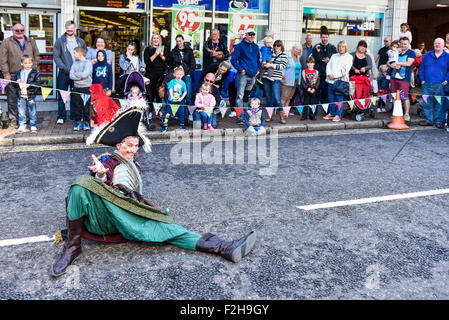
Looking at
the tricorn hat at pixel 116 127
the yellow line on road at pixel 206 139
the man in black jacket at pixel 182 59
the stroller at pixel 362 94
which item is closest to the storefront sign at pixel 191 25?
the man in black jacket at pixel 182 59

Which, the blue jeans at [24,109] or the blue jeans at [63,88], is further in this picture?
the blue jeans at [63,88]

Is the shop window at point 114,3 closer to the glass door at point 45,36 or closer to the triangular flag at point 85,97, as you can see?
the glass door at point 45,36

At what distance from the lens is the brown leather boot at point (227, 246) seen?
420 cm

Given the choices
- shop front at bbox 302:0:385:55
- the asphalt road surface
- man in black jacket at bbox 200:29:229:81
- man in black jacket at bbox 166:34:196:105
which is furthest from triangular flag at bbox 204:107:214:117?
shop front at bbox 302:0:385:55

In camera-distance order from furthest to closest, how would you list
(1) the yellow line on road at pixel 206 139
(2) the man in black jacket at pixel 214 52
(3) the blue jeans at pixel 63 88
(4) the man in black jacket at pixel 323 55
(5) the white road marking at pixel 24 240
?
1. (4) the man in black jacket at pixel 323 55
2. (2) the man in black jacket at pixel 214 52
3. (3) the blue jeans at pixel 63 88
4. (1) the yellow line on road at pixel 206 139
5. (5) the white road marking at pixel 24 240

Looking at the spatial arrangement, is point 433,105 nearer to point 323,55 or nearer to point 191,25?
point 323,55

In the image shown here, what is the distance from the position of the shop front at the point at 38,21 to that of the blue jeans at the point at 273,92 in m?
5.74

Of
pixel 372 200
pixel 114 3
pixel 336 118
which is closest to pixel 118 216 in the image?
pixel 372 200

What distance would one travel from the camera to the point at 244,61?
37.7 feet

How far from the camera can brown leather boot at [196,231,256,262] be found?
4.20 metres

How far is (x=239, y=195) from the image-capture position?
613 cm

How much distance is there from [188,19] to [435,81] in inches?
268

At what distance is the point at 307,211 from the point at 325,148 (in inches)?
149

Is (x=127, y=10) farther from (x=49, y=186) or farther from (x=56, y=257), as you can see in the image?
(x=56, y=257)
